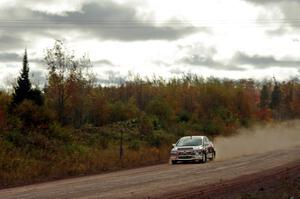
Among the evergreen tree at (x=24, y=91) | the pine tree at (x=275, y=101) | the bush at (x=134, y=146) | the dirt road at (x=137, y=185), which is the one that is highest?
the pine tree at (x=275, y=101)

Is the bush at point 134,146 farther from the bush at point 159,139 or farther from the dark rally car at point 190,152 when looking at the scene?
the dark rally car at point 190,152

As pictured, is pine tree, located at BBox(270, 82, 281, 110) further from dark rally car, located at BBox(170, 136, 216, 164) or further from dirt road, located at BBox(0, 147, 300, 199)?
dirt road, located at BBox(0, 147, 300, 199)

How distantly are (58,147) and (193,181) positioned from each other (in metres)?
15.1

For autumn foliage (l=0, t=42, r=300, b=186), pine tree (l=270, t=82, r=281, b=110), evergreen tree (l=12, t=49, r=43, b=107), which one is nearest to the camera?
autumn foliage (l=0, t=42, r=300, b=186)

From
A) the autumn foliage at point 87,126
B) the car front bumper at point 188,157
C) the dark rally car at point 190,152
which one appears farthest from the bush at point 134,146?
the car front bumper at point 188,157

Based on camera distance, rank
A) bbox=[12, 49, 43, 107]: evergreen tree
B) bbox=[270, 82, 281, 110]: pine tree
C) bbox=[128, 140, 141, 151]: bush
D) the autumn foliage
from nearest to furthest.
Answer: the autumn foliage → bbox=[128, 140, 141, 151]: bush → bbox=[12, 49, 43, 107]: evergreen tree → bbox=[270, 82, 281, 110]: pine tree

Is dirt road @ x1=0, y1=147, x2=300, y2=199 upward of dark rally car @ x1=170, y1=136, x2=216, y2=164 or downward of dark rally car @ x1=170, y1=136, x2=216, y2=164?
downward

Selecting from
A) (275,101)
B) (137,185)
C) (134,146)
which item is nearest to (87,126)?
(134,146)

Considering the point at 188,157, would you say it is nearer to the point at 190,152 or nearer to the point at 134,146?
the point at 190,152

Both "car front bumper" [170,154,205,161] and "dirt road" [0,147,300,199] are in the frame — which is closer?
"dirt road" [0,147,300,199]

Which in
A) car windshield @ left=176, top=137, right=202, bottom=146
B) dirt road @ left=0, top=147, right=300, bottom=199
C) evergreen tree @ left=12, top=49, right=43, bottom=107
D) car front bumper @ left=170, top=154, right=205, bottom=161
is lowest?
dirt road @ left=0, top=147, right=300, bottom=199

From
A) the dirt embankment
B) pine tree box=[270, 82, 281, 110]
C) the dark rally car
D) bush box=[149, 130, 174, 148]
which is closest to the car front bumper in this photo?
the dark rally car

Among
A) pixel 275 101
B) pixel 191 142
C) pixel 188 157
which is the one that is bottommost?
pixel 188 157

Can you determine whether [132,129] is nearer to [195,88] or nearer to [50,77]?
[50,77]
